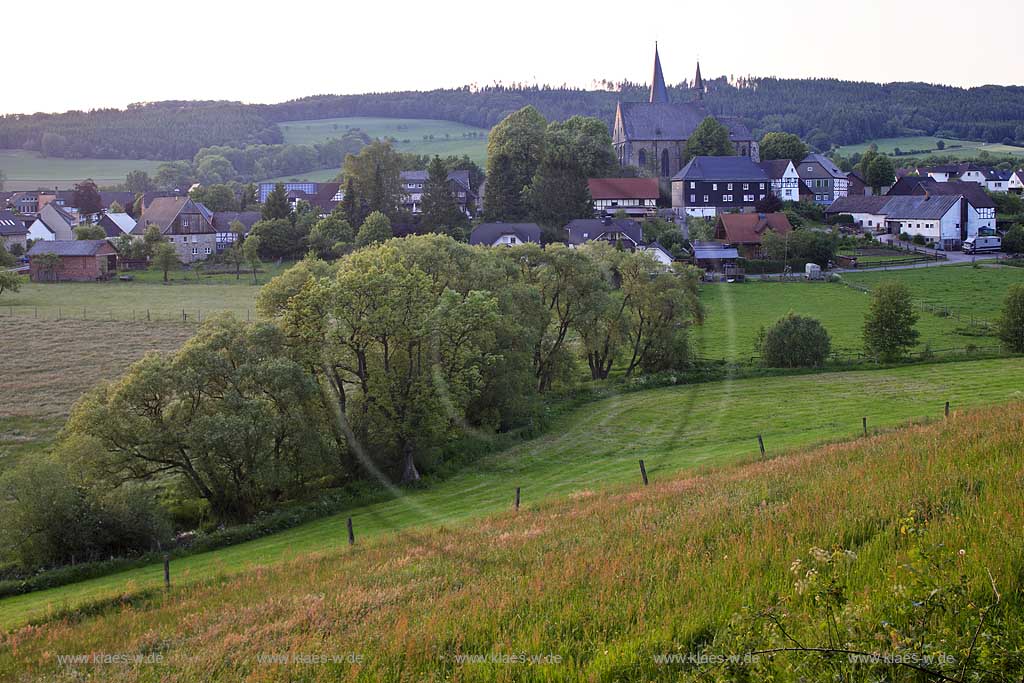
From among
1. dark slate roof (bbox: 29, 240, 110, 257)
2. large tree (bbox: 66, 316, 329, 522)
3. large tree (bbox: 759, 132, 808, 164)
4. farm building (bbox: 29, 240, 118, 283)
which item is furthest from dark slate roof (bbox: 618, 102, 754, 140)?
large tree (bbox: 66, 316, 329, 522)

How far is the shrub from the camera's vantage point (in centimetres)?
4275

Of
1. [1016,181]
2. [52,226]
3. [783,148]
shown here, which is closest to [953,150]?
[1016,181]

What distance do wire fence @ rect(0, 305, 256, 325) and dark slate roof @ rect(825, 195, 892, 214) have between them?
67076mm

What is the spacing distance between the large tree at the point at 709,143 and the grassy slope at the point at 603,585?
9053 centimetres

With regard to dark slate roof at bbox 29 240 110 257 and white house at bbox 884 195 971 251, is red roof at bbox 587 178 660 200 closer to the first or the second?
white house at bbox 884 195 971 251

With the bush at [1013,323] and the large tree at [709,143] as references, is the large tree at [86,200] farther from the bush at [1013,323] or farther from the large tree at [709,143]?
the bush at [1013,323]

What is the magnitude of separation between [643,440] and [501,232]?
47.0 m

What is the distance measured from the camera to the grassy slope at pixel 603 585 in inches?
295

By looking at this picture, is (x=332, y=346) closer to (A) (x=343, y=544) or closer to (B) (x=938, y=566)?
(A) (x=343, y=544)

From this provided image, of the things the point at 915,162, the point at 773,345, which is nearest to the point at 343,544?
the point at 773,345

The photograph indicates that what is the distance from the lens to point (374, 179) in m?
85.0

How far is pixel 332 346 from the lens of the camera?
92.6 ft

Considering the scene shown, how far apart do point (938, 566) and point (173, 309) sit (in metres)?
60.3

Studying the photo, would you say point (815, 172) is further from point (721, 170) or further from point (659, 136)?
point (721, 170)
